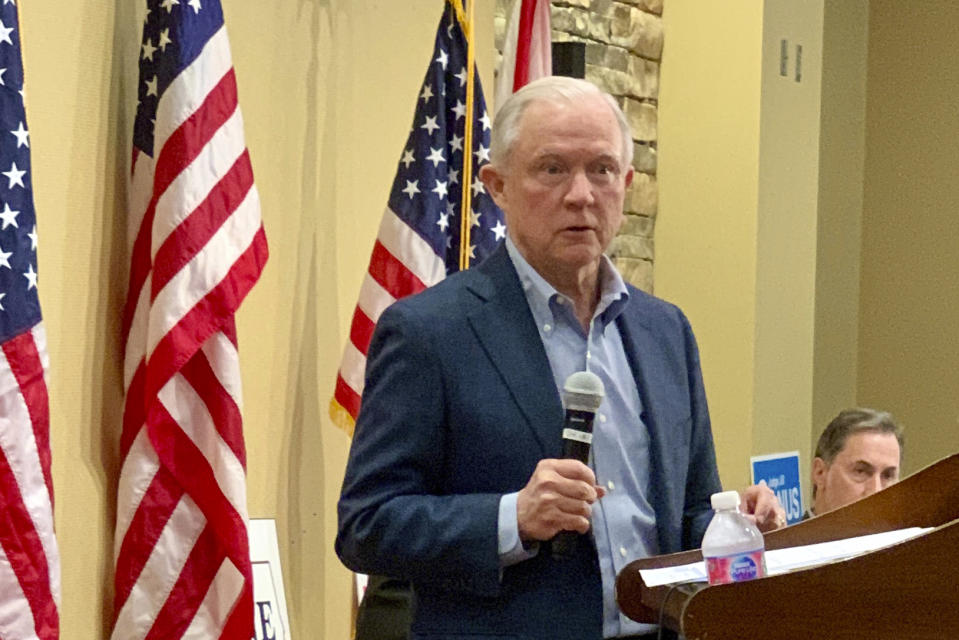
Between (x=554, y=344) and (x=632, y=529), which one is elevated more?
(x=554, y=344)

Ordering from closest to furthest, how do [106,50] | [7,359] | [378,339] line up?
[378,339]
[7,359]
[106,50]

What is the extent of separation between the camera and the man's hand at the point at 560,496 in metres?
1.60

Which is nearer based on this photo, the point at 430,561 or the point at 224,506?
the point at 430,561

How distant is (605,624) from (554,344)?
39cm

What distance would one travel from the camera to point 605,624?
1.82m

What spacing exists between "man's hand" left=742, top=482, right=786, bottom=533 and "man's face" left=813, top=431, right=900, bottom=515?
209cm

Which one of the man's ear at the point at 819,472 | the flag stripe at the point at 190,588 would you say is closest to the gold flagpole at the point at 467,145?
the flag stripe at the point at 190,588

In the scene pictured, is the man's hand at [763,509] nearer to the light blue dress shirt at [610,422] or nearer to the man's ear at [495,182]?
the light blue dress shirt at [610,422]

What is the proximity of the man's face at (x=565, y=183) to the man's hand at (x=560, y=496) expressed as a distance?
40 cm

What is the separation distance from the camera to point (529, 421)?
1818 mm

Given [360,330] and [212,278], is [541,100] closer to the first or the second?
[212,278]

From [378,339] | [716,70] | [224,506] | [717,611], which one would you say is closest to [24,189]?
[224,506]

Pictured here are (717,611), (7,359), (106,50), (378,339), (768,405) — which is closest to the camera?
(717,611)

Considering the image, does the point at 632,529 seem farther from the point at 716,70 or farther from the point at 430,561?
the point at 716,70
